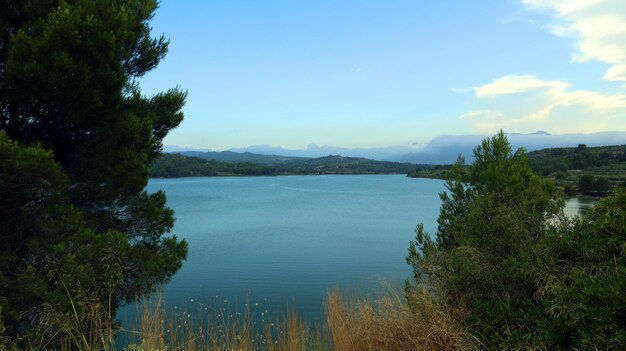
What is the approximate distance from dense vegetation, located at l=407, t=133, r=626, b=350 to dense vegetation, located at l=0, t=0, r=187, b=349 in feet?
15.0

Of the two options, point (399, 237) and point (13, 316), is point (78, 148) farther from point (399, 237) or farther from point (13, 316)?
point (399, 237)

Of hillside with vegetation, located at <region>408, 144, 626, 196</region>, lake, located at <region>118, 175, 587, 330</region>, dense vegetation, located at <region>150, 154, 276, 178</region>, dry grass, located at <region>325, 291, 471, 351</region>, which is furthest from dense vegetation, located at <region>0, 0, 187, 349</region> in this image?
dense vegetation, located at <region>150, 154, 276, 178</region>

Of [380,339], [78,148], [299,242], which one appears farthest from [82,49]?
[299,242]

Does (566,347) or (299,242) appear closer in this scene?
(566,347)

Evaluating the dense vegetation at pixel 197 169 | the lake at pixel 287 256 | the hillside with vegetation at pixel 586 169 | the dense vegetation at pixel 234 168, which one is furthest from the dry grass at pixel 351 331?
the dense vegetation at pixel 197 169

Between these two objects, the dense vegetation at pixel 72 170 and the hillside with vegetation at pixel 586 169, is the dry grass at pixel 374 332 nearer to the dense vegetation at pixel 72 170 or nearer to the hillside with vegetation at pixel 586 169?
the dense vegetation at pixel 72 170

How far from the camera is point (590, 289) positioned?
345 cm

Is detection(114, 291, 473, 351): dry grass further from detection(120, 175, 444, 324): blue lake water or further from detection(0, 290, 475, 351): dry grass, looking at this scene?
detection(120, 175, 444, 324): blue lake water

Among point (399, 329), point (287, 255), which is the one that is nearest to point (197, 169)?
point (287, 255)

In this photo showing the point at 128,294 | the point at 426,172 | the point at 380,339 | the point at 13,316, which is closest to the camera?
the point at 380,339

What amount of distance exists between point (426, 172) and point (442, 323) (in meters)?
143

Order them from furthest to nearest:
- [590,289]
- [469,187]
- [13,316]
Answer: [469,187], [13,316], [590,289]

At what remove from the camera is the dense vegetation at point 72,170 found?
217 inches

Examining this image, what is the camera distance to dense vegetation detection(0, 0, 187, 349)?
217 inches
